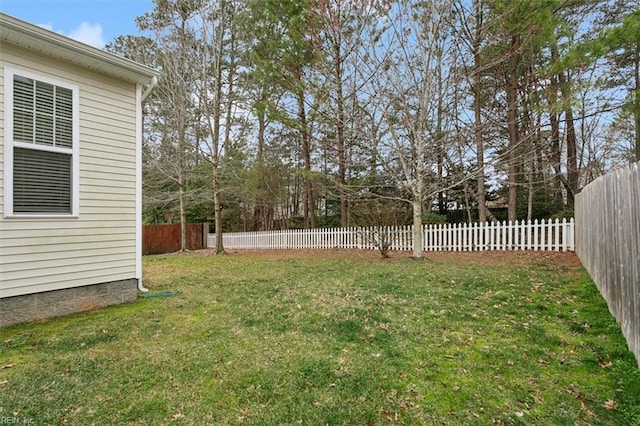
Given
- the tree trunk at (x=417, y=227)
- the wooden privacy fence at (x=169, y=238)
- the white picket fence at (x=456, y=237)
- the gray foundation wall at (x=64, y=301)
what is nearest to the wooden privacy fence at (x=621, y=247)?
the white picket fence at (x=456, y=237)

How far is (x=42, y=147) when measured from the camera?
13.6 ft

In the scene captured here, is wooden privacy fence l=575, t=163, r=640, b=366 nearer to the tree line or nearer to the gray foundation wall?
the tree line

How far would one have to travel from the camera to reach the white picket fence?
8.32 meters

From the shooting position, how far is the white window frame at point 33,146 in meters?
3.83

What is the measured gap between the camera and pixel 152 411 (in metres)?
2.19

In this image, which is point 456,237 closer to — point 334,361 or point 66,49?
point 334,361

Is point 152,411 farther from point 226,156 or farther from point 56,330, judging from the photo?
point 226,156

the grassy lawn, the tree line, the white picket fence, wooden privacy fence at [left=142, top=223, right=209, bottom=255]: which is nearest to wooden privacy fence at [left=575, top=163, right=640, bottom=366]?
the grassy lawn

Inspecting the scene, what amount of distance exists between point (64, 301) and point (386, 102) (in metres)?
8.08

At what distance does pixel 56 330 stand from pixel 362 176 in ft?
34.5

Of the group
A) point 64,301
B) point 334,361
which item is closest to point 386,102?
point 334,361

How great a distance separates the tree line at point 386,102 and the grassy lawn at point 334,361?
507cm

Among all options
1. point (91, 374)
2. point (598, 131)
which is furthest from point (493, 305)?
point (598, 131)

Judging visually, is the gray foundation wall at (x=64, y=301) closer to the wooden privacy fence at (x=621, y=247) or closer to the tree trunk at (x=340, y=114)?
the wooden privacy fence at (x=621, y=247)
